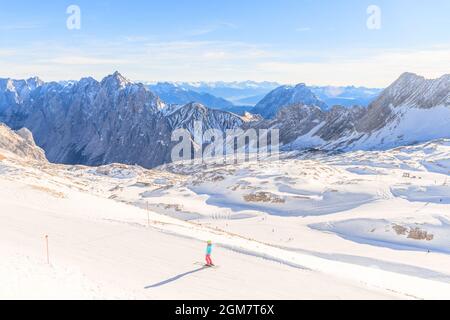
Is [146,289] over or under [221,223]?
over

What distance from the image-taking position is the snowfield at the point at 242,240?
802 inches

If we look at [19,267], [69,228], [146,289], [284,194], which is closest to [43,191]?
[69,228]

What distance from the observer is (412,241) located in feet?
148

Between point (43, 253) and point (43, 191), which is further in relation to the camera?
point (43, 191)

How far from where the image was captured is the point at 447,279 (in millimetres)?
32406

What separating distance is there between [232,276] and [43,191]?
30731 millimetres

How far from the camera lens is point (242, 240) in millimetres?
34375

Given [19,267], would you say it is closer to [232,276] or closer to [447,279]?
[232,276]

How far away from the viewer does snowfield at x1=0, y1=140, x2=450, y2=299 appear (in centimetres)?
2038

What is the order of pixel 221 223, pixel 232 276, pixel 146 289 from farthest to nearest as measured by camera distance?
pixel 221 223 < pixel 232 276 < pixel 146 289

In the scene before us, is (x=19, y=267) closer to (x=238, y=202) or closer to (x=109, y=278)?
(x=109, y=278)
